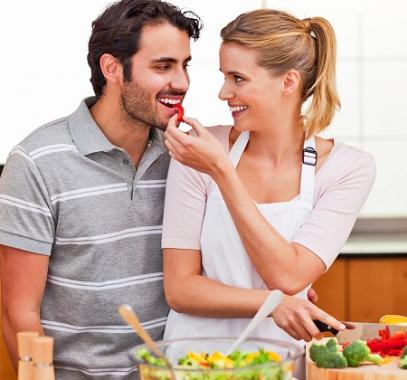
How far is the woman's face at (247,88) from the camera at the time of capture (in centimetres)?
231

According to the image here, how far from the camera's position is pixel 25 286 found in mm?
2311

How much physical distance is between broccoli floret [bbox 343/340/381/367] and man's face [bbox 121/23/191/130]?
2.42ft

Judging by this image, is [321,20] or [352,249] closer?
[321,20]

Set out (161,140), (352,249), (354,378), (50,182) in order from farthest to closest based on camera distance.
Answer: (352,249), (161,140), (50,182), (354,378)

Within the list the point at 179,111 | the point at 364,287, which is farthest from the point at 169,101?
the point at 364,287

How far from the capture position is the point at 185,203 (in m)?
2.32

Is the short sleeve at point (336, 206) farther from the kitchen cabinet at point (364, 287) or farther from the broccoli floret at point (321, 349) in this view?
the kitchen cabinet at point (364, 287)

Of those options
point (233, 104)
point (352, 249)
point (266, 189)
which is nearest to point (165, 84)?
point (233, 104)

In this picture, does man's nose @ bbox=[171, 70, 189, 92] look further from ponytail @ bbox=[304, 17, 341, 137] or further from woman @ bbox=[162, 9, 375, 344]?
ponytail @ bbox=[304, 17, 341, 137]

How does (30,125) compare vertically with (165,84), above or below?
above

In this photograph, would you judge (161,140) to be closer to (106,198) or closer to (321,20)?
(106,198)

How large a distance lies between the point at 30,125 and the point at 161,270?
83.1 inches

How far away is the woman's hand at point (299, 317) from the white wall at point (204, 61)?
232cm

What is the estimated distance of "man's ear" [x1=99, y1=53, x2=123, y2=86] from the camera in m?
2.46
